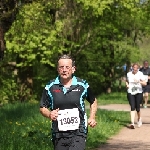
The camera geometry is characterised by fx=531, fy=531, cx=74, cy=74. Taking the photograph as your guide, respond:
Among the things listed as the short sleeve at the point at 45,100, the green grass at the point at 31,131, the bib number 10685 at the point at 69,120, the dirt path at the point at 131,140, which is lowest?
the dirt path at the point at 131,140

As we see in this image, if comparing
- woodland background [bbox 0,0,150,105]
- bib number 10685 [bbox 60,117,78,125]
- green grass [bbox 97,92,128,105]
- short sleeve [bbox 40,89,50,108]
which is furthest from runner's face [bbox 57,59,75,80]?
green grass [bbox 97,92,128,105]

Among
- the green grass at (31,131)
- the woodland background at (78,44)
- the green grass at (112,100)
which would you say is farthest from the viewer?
the woodland background at (78,44)

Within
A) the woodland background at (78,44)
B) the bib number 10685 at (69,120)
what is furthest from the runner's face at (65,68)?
the woodland background at (78,44)

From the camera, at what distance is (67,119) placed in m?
6.14

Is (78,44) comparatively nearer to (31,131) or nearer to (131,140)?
(131,140)

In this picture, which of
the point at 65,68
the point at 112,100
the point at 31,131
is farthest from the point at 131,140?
the point at 112,100

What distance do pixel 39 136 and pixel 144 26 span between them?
1012 inches

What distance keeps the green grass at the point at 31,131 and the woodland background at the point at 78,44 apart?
9761 mm

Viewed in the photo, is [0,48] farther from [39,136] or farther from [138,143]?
[138,143]

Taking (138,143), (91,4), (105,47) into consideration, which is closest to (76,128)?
(138,143)

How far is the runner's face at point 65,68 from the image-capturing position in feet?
20.0

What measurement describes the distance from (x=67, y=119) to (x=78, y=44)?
2656 cm

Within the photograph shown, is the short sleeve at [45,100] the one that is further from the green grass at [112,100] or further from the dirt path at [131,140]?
the green grass at [112,100]

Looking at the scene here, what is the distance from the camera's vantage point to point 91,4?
3061cm
